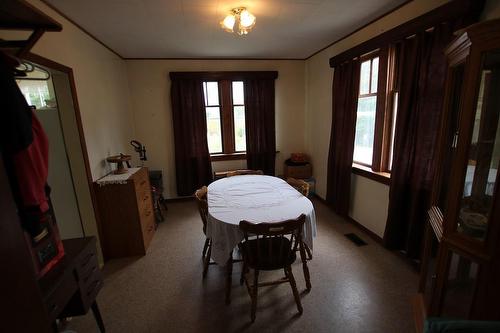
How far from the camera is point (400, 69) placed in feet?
7.64

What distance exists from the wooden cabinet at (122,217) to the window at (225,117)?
182cm

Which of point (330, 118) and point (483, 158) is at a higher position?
point (330, 118)

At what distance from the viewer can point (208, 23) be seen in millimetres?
2512

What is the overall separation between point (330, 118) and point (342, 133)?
1.68ft

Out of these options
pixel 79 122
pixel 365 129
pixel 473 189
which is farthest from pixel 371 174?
pixel 79 122

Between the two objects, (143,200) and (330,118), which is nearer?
(143,200)

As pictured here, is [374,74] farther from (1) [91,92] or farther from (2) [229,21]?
(1) [91,92]

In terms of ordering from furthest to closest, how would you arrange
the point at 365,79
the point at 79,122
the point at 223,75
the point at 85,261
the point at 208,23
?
1. the point at 223,75
2. the point at 365,79
3. the point at 208,23
4. the point at 79,122
5. the point at 85,261

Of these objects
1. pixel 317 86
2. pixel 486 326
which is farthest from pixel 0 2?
pixel 317 86

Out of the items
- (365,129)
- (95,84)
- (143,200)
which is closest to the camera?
(95,84)

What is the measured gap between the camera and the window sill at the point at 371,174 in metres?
2.64

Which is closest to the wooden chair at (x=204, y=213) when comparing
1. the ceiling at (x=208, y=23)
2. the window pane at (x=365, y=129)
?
the ceiling at (x=208, y=23)

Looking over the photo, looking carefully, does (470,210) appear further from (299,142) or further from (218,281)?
(299,142)

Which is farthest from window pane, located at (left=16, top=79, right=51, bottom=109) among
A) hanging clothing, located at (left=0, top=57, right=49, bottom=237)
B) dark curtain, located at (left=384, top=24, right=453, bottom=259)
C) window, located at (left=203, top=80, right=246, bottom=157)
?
dark curtain, located at (left=384, top=24, right=453, bottom=259)
